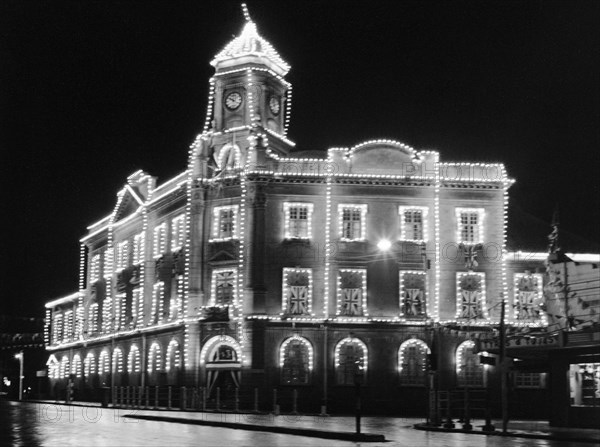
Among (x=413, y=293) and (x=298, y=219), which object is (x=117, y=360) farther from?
(x=413, y=293)

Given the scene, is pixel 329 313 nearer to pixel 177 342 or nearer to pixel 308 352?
pixel 308 352

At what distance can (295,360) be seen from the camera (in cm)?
5172

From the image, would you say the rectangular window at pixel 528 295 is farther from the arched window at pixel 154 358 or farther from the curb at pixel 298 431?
the curb at pixel 298 431

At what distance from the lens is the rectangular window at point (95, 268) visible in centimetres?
7588

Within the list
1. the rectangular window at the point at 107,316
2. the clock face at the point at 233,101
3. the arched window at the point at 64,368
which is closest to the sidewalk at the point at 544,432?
the clock face at the point at 233,101

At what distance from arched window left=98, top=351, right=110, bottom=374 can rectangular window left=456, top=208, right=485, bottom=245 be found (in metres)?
30.0

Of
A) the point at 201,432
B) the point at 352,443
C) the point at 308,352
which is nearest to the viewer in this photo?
the point at 352,443

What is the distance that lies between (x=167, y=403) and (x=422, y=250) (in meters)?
17.9

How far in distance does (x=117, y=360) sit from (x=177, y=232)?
13.9 meters

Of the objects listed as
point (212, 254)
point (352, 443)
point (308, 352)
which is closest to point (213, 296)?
point (212, 254)

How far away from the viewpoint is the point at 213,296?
53406 millimetres

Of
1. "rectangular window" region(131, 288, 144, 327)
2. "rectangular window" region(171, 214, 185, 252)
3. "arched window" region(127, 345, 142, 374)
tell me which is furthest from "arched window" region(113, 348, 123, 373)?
"rectangular window" region(171, 214, 185, 252)

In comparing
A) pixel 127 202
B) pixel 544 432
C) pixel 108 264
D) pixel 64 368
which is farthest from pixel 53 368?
pixel 544 432

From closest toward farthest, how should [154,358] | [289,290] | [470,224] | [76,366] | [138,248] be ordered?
[289,290] < [470,224] < [154,358] < [138,248] < [76,366]
